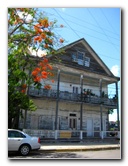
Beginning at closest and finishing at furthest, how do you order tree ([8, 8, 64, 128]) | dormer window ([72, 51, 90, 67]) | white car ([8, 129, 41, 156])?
tree ([8, 8, 64, 128])
white car ([8, 129, 41, 156])
dormer window ([72, 51, 90, 67])

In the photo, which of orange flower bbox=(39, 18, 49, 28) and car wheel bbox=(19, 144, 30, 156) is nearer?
orange flower bbox=(39, 18, 49, 28)

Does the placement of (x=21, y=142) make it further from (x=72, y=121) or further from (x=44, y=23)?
(x=72, y=121)

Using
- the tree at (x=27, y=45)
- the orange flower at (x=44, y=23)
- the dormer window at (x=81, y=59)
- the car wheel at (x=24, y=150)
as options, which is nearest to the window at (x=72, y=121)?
the dormer window at (x=81, y=59)

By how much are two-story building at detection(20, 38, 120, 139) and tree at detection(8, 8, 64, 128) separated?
4637mm

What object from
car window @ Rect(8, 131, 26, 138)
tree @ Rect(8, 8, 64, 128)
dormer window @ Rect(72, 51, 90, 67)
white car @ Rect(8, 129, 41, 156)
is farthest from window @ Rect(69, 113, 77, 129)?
tree @ Rect(8, 8, 64, 128)

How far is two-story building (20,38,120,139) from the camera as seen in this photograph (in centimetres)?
1212

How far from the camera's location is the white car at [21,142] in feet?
23.4

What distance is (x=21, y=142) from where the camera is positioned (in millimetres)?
7598

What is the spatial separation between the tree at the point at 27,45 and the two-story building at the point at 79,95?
464 cm

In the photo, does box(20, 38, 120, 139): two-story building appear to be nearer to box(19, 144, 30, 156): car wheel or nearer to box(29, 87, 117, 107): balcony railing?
box(29, 87, 117, 107): balcony railing

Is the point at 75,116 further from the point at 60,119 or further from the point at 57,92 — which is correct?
the point at 57,92

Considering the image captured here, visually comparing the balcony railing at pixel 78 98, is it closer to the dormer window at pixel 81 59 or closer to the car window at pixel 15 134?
the dormer window at pixel 81 59
